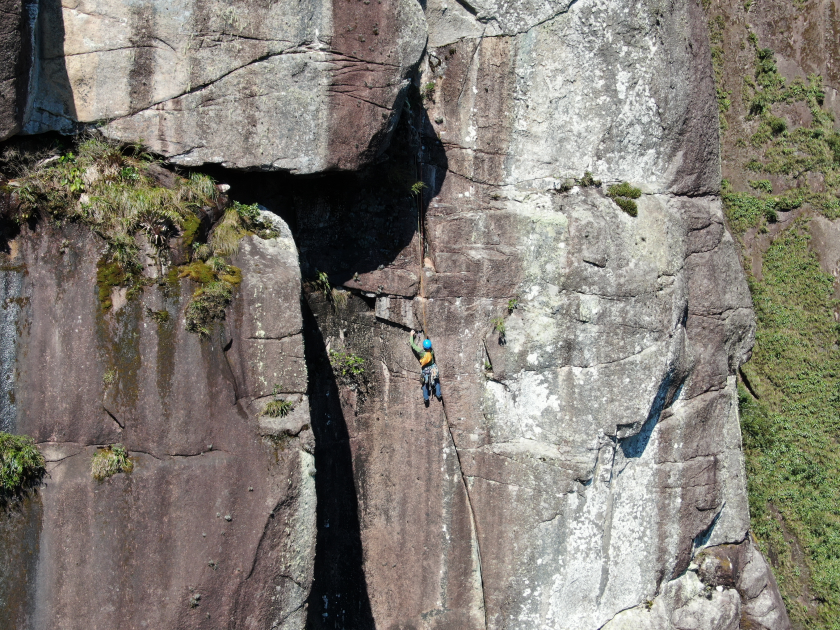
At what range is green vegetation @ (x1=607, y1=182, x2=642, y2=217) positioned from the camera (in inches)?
292

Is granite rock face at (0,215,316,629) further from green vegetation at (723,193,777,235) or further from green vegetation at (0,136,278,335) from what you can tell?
green vegetation at (723,193,777,235)

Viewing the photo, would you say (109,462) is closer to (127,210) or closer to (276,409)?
(276,409)

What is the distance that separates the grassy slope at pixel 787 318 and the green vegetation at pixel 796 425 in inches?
0.5

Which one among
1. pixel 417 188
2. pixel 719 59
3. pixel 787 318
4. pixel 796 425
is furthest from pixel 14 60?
pixel 796 425

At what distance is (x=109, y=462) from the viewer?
5.77 m

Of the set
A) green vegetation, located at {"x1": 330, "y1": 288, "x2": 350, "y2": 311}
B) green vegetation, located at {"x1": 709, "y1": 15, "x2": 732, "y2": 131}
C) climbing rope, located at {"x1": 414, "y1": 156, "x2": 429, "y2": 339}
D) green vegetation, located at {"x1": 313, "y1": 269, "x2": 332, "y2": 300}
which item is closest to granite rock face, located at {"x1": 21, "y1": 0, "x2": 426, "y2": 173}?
climbing rope, located at {"x1": 414, "y1": 156, "x2": 429, "y2": 339}

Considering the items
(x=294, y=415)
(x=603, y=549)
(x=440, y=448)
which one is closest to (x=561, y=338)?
(x=440, y=448)

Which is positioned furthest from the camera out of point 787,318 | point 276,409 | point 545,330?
point 787,318

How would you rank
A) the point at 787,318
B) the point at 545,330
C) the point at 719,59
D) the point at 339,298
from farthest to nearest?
the point at 719,59, the point at 787,318, the point at 339,298, the point at 545,330

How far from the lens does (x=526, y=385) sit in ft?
24.2

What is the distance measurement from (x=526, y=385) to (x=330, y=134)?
3299mm

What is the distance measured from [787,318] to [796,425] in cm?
147

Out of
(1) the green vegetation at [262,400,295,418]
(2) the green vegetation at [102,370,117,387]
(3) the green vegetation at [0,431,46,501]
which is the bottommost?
(3) the green vegetation at [0,431,46,501]

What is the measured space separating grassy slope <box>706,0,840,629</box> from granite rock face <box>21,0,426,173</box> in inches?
224
